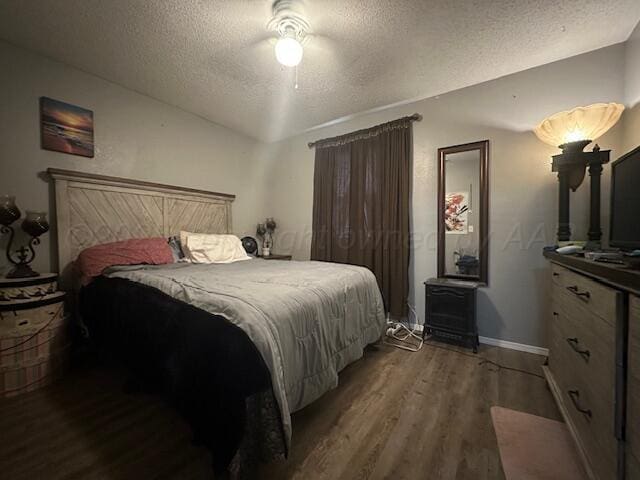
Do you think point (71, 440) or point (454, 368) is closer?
point (71, 440)

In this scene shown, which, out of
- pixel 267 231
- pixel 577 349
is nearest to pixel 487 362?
pixel 577 349

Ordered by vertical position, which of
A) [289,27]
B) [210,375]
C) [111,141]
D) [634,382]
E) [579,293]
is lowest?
[210,375]

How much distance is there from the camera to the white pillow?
2.56 meters

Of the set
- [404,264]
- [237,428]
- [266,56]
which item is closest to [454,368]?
[404,264]

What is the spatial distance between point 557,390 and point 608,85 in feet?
7.65

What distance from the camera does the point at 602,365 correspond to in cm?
90

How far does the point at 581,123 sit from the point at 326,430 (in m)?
2.68

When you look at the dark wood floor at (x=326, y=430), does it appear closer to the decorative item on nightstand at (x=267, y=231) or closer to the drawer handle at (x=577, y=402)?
the drawer handle at (x=577, y=402)

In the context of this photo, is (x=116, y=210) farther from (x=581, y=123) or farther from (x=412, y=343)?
(x=581, y=123)

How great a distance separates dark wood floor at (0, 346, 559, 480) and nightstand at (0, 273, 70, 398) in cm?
11

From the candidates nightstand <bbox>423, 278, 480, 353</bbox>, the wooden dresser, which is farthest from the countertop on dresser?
nightstand <bbox>423, 278, 480, 353</bbox>

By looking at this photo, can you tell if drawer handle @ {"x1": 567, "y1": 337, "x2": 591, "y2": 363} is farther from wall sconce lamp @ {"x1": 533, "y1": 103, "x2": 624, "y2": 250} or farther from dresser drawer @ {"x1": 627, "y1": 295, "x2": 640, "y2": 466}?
wall sconce lamp @ {"x1": 533, "y1": 103, "x2": 624, "y2": 250}

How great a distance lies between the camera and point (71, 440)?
1.24 m

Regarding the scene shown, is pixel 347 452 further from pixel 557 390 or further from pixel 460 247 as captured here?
pixel 460 247
